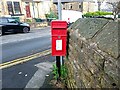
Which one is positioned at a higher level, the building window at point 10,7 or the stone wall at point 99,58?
the building window at point 10,7

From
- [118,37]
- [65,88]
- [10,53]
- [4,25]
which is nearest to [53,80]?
[65,88]

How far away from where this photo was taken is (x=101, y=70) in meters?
2.94

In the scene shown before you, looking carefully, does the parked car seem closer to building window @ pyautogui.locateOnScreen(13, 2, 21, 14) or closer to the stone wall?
building window @ pyautogui.locateOnScreen(13, 2, 21, 14)

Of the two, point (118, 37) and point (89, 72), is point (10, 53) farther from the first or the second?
point (118, 37)

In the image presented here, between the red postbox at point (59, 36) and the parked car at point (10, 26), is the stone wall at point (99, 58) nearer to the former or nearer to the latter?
the red postbox at point (59, 36)

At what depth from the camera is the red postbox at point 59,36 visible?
5.41 meters

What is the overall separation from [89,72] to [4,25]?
18.1m

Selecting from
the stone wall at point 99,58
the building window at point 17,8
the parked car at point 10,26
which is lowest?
the parked car at point 10,26

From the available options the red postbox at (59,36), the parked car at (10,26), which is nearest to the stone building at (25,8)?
the parked car at (10,26)

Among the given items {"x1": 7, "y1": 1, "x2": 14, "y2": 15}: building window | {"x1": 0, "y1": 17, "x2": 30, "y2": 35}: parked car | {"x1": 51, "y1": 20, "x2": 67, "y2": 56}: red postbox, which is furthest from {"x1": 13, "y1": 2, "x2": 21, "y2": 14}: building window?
{"x1": 51, "y1": 20, "x2": 67, "y2": 56}: red postbox

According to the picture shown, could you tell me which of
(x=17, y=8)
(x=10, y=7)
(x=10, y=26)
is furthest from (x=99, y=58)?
(x=17, y=8)

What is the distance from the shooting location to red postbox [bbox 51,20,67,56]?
5.41 metres

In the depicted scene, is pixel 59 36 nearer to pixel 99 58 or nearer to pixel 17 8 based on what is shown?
pixel 99 58

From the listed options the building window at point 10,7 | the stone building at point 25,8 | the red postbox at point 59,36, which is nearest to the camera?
the red postbox at point 59,36
